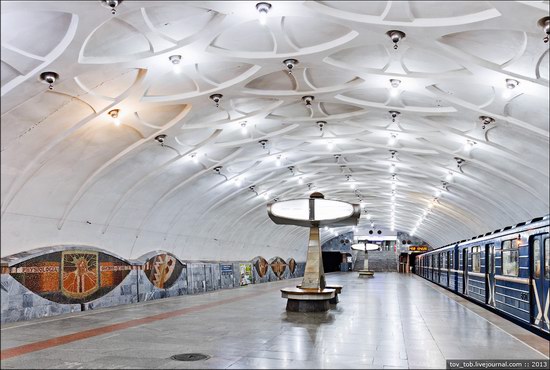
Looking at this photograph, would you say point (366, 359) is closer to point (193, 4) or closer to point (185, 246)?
point (193, 4)

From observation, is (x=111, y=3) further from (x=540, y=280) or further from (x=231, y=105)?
(x=540, y=280)

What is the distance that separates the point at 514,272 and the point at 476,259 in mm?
6086

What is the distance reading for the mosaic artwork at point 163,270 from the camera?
2072 cm

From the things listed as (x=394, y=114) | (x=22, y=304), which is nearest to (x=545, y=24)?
(x=394, y=114)

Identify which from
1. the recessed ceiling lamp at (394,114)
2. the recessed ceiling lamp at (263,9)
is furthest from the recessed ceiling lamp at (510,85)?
the recessed ceiling lamp at (263,9)

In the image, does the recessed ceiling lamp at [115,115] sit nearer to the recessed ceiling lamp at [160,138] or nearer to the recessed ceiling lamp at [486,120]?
the recessed ceiling lamp at [160,138]

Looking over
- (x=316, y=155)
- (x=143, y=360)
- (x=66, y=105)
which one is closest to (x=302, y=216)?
(x=66, y=105)

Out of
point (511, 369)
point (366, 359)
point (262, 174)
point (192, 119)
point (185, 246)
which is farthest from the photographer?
point (262, 174)

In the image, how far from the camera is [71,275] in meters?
15.6

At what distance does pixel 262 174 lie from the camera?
2750cm

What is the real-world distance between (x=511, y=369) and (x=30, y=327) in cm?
1029

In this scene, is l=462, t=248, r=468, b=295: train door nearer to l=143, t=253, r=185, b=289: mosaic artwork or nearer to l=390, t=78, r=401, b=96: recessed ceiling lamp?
l=390, t=78, r=401, b=96: recessed ceiling lamp

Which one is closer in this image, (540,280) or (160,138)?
(540,280)

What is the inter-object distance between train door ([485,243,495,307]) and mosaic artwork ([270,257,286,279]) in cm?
2497
